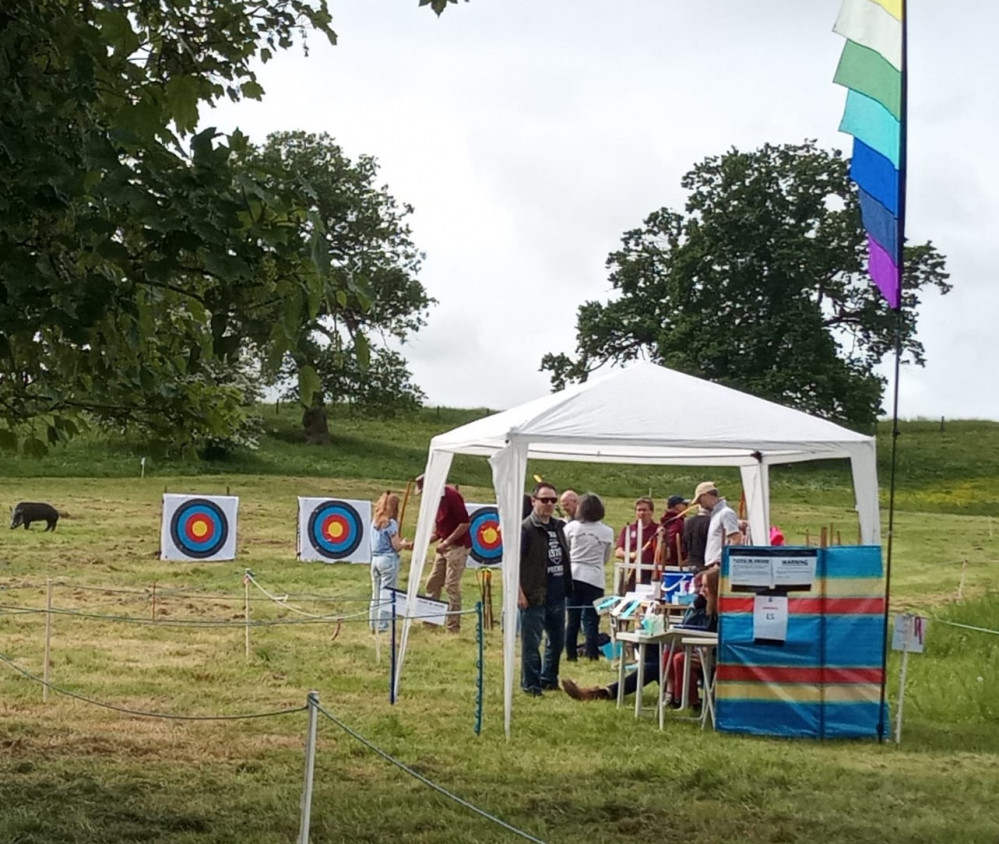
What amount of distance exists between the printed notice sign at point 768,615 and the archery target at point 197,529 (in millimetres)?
10533

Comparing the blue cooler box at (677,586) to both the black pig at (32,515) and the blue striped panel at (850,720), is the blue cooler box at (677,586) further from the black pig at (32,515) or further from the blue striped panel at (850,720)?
the black pig at (32,515)

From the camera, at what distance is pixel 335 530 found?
58.1 feet

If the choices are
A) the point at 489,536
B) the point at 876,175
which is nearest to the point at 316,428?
the point at 489,536

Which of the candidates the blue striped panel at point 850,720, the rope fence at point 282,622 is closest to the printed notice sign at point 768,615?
the blue striped panel at point 850,720

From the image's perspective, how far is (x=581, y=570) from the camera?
11.5 m

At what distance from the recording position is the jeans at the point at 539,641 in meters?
9.84

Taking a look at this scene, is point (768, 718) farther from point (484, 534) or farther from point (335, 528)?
point (335, 528)

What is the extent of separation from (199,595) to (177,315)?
29.3 ft

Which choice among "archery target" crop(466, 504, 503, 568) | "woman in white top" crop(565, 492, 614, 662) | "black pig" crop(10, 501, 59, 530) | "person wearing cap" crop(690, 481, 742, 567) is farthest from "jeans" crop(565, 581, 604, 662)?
"black pig" crop(10, 501, 59, 530)

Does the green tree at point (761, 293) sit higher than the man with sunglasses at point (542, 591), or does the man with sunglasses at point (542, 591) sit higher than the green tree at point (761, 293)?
the green tree at point (761, 293)

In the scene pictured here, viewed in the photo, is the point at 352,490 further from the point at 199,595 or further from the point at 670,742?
the point at 670,742

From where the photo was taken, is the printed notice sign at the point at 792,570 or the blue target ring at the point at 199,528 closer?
the printed notice sign at the point at 792,570

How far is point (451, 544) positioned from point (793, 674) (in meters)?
5.05

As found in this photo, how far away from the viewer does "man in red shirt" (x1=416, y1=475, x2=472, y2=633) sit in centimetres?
1284
